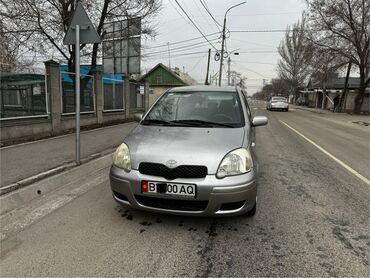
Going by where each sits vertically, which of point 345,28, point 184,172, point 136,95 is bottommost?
point 184,172

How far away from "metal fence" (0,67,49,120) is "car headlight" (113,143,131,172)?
620 cm

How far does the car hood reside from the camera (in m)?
3.08

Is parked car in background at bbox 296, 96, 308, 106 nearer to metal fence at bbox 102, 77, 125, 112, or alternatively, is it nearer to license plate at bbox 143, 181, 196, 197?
metal fence at bbox 102, 77, 125, 112

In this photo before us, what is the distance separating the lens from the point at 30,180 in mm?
4719

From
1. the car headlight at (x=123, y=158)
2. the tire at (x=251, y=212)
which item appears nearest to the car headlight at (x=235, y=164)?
the tire at (x=251, y=212)

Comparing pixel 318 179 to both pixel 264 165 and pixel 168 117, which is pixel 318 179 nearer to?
pixel 264 165

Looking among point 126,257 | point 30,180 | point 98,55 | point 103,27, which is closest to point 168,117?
point 126,257

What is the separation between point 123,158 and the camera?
3.40m

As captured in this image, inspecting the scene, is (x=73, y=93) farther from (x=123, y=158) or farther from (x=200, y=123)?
(x=123, y=158)

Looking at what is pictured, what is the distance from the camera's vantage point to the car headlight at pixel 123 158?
10.9 ft

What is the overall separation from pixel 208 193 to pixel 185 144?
630 millimetres

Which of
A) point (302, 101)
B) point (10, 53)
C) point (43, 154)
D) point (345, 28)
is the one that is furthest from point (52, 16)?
point (302, 101)

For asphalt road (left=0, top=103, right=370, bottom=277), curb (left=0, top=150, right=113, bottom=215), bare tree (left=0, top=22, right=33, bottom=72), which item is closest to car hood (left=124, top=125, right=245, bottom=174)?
asphalt road (left=0, top=103, right=370, bottom=277)

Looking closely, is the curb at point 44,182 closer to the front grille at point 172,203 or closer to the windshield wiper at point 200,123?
the front grille at point 172,203
